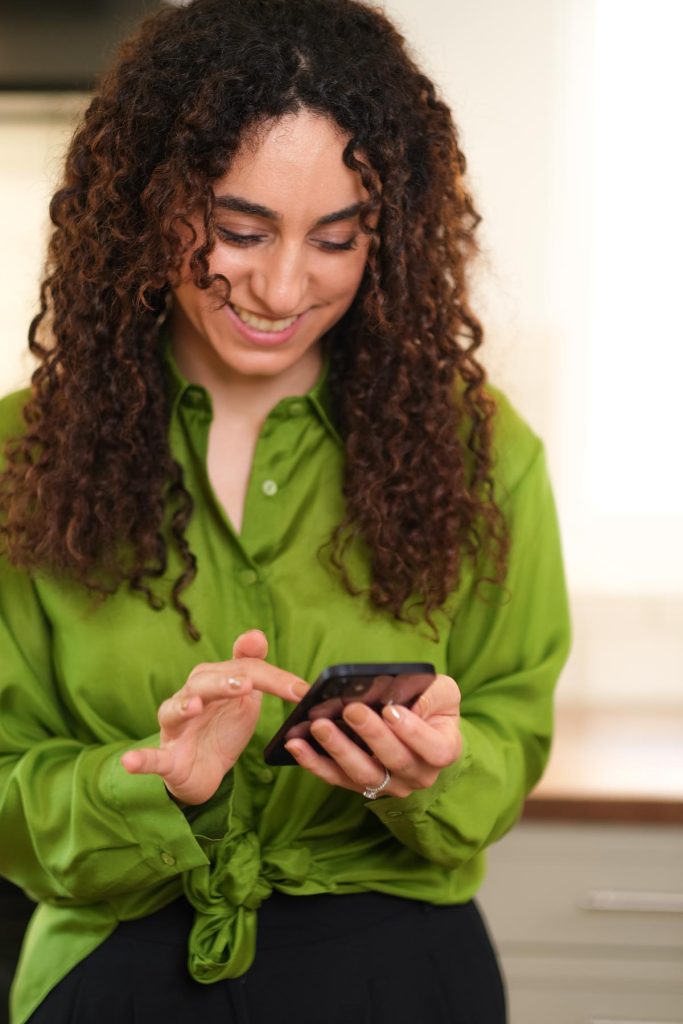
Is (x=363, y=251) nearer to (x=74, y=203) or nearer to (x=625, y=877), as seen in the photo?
(x=74, y=203)

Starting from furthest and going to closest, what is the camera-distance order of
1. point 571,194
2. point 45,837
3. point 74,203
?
point 571,194, point 74,203, point 45,837

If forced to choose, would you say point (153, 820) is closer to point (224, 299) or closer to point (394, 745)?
point (394, 745)

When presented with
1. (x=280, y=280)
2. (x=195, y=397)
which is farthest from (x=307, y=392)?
(x=280, y=280)

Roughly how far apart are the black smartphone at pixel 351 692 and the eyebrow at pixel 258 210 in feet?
1.42

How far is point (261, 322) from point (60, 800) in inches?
19.4

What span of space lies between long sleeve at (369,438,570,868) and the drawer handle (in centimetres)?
68

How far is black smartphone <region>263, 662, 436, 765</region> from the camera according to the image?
1082mm

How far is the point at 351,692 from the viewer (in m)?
1.11

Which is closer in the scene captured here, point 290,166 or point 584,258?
point 290,166

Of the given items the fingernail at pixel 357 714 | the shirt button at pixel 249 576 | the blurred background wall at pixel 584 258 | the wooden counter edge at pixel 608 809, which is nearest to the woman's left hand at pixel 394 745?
the fingernail at pixel 357 714

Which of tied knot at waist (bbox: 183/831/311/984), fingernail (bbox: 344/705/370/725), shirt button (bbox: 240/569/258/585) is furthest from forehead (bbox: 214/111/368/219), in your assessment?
tied knot at waist (bbox: 183/831/311/984)

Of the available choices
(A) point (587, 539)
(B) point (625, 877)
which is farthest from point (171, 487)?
(A) point (587, 539)

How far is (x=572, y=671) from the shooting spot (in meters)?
2.55

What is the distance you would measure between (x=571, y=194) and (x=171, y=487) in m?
1.31
